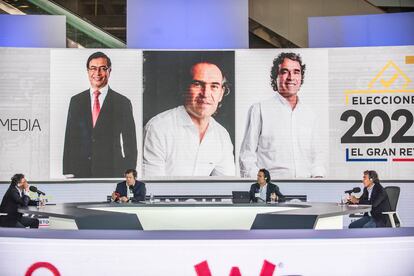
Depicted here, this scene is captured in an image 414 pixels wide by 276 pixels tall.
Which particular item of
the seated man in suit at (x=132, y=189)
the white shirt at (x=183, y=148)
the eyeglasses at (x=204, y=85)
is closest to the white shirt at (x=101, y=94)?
the white shirt at (x=183, y=148)

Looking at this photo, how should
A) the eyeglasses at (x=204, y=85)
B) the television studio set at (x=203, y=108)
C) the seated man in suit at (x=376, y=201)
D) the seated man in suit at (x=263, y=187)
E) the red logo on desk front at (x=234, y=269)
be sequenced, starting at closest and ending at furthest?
the red logo on desk front at (x=234, y=269), the seated man in suit at (x=376, y=201), the seated man in suit at (x=263, y=187), the television studio set at (x=203, y=108), the eyeglasses at (x=204, y=85)

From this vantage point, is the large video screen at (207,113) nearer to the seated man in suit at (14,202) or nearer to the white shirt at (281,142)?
the white shirt at (281,142)

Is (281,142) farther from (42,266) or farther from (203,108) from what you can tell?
(42,266)

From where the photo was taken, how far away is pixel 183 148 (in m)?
9.09

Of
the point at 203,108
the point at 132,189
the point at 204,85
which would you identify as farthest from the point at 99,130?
the point at 132,189

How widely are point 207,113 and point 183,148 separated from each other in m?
0.56

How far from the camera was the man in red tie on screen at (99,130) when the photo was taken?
904cm

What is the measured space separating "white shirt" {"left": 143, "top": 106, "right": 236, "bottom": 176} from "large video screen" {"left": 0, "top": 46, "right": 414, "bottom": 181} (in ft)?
0.04

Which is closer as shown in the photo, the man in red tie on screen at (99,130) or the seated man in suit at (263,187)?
the seated man in suit at (263,187)

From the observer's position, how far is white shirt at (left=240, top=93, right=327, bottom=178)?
9023mm

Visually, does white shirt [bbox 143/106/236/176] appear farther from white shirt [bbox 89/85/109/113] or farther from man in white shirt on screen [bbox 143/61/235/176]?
white shirt [bbox 89/85/109/113]

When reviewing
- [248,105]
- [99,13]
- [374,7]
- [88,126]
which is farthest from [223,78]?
[99,13]

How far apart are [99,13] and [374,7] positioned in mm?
5767

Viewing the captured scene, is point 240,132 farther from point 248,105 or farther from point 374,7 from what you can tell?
point 374,7
